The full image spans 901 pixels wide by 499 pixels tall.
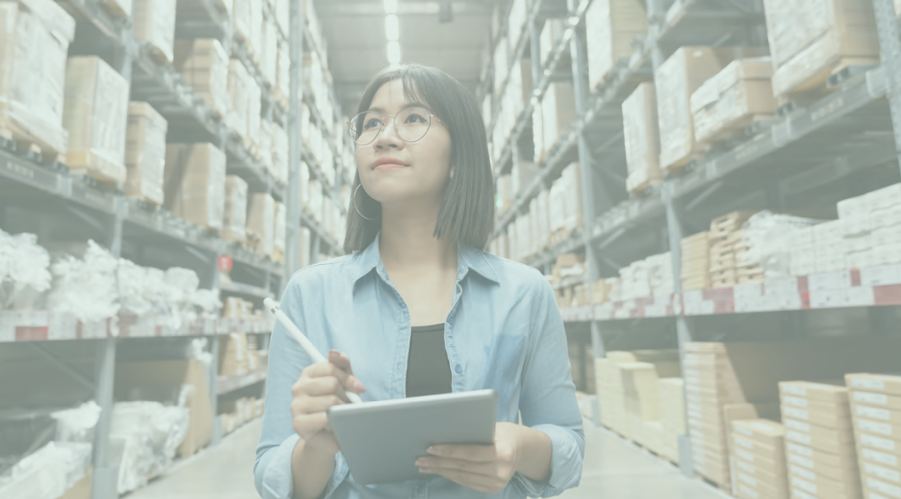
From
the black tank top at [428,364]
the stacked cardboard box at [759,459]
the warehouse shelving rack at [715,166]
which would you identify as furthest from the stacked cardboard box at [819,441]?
the black tank top at [428,364]

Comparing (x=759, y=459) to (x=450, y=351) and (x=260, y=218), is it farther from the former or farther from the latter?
(x=260, y=218)

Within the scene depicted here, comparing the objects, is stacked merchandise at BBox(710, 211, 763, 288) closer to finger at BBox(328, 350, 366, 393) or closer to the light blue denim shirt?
the light blue denim shirt

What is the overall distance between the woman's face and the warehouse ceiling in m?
9.93

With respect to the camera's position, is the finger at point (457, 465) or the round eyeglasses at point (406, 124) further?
the round eyeglasses at point (406, 124)

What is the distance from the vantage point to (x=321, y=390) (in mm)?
1021

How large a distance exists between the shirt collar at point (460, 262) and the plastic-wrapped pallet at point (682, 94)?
2.57 meters

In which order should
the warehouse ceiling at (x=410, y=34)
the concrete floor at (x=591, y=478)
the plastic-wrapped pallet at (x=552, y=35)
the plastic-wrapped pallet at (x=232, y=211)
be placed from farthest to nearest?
the warehouse ceiling at (x=410, y=34) → the plastic-wrapped pallet at (x=552, y=35) → the plastic-wrapped pallet at (x=232, y=211) → the concrete floor at (x=591, y=478)

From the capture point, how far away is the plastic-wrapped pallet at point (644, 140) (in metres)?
4.27

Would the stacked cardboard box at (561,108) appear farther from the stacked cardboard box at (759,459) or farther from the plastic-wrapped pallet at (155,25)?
the stacked cardboard box at (759,459)

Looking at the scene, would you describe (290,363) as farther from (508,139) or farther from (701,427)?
(508,139)

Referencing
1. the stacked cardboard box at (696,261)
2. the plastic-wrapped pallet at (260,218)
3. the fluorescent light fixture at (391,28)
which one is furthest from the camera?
the fluorescent light fixture at (391,28)

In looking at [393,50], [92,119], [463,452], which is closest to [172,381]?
[92,119]

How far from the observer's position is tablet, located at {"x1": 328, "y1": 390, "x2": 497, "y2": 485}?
942 millimetres

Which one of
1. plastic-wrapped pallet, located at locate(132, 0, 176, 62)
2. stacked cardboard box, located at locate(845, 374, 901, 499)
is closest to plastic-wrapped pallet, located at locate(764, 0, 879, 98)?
stacked cardboard box, located at locate(845, 374, 901, 499)
